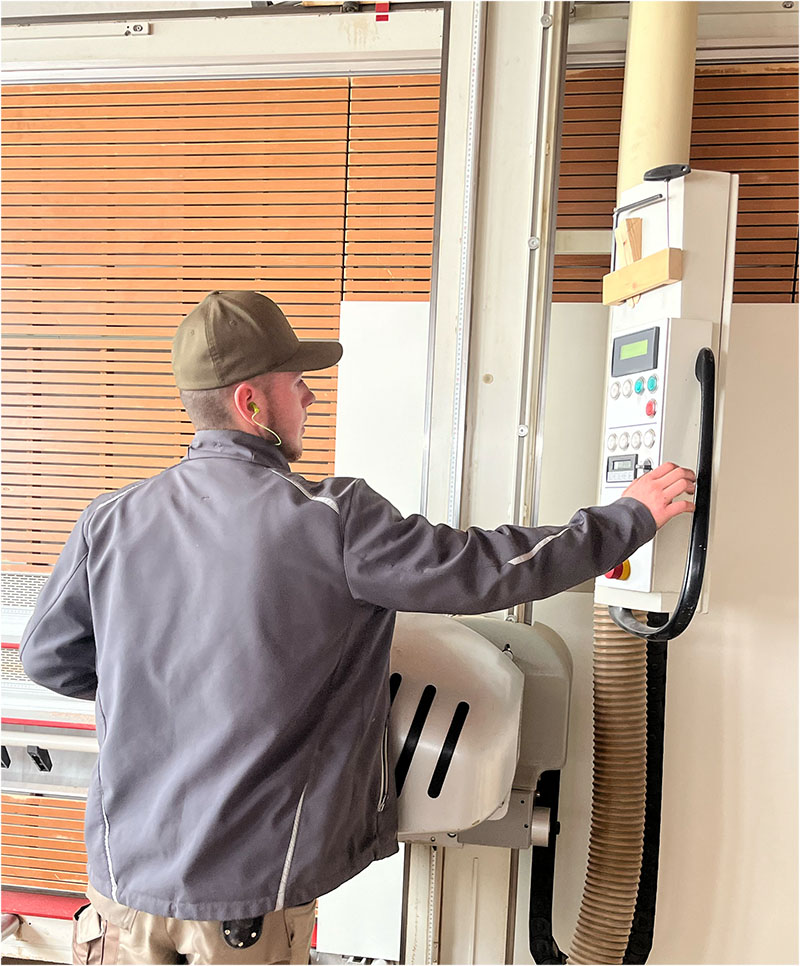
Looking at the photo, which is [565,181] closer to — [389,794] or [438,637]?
[438,637]

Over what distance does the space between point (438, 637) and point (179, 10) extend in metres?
1.93

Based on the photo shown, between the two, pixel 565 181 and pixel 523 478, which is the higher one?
pixel 565 181

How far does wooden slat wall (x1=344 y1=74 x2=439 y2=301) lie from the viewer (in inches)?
98.0

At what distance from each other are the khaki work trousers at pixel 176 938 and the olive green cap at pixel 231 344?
0.91 meters

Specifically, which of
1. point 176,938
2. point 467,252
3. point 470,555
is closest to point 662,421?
point 470,555

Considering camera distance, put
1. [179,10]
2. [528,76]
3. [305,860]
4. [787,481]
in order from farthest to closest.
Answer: [179,10], [787,481], [528,76], [305,860]

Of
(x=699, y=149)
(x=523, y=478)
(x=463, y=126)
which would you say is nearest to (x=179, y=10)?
(x=463, y=126)

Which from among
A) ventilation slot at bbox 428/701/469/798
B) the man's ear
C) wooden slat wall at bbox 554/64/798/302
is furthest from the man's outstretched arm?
wooden slat wall at bbox 554/64/798/302

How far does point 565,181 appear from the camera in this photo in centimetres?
240

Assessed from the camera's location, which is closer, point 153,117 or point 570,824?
point 570,824

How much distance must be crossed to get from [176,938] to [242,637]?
55 centimetres

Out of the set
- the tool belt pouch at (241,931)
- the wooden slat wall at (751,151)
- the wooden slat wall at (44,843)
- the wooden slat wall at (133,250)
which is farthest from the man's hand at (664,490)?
the wooden slat wall at (44,843)

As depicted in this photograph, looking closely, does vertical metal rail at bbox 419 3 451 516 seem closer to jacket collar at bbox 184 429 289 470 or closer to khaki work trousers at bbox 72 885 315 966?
jacket collar at bbox 184 429 289 470

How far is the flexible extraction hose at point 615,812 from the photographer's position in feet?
6.88
